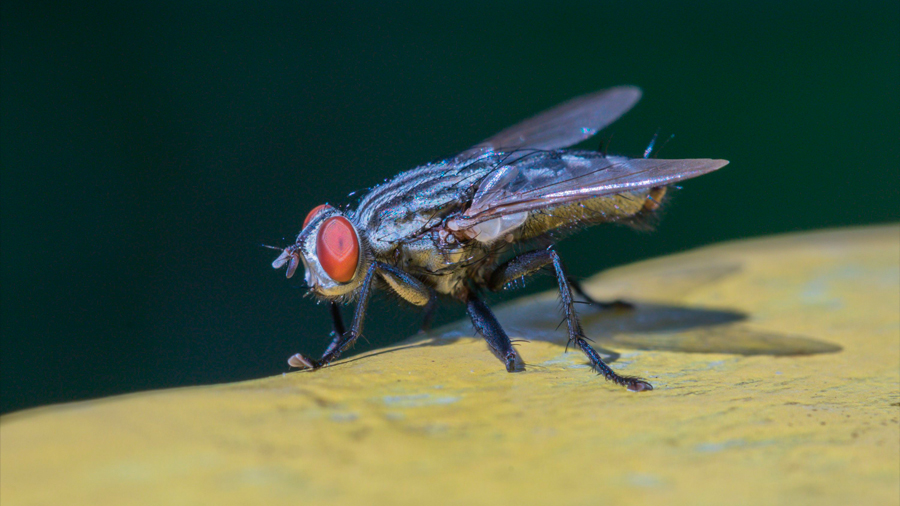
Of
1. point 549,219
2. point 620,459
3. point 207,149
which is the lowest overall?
point 620,459

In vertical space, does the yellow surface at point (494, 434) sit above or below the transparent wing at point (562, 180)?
below

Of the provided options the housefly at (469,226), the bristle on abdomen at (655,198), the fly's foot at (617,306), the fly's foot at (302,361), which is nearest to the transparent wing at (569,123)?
the housefly at (469,226)

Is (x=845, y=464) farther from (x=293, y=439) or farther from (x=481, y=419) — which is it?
(x=293, y=439)

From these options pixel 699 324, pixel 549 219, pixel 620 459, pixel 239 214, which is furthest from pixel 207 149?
pixel 620 459

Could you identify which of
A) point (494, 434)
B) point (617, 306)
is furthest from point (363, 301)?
point (617, 306)

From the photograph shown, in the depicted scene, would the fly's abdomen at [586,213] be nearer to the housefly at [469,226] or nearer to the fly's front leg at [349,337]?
the housefly at [469,226]

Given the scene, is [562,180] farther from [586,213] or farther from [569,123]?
[569,123]

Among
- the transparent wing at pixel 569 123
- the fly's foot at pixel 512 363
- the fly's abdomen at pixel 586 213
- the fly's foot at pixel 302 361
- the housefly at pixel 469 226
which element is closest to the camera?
the fly's foot at pixel 512 363

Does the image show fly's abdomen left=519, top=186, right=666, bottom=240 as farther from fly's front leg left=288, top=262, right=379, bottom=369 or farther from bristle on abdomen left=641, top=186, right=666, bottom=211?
fly's front leg left=288, top=262, right=379, bottom=369

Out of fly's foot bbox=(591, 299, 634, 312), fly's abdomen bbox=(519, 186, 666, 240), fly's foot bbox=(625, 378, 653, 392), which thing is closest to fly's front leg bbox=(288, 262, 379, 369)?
fly's abdomen bbox=(519, 186, 666, 240)
